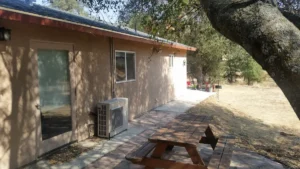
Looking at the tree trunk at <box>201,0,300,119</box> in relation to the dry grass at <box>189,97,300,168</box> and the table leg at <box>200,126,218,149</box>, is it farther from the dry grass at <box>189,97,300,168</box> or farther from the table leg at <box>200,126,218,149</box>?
the dry grass at <box>189,97,300,168</box>

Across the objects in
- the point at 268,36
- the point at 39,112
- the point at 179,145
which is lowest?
the point at 179,145

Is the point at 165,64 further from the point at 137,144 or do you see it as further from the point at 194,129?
the point at 194,129

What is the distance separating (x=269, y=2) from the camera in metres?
1.31

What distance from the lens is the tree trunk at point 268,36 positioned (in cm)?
114

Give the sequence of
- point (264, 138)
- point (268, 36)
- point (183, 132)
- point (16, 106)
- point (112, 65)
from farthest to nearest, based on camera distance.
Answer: point (264, 138) → point (112, 65) → point (16, 106) → point (183, 132) → point (268, 36)

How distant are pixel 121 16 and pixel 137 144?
4510 mm

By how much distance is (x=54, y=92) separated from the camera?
17.5ft

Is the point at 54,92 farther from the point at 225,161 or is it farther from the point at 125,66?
the point at 225,161

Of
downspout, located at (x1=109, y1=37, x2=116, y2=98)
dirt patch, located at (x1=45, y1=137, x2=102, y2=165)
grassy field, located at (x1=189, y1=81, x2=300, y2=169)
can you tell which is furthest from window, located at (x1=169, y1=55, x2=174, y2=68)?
dirt patch, located at (x1=45, y1=137, x2=102, y2=165)

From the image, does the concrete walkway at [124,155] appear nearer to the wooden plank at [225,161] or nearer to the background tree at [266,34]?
the wooden plank at [225,161]

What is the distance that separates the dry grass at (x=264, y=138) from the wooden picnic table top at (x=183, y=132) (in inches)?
66.8

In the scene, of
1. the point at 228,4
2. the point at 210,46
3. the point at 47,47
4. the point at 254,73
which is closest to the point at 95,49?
the point at 47,47

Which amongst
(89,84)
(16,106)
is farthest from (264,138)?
(16,106)

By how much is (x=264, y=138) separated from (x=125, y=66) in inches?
187
